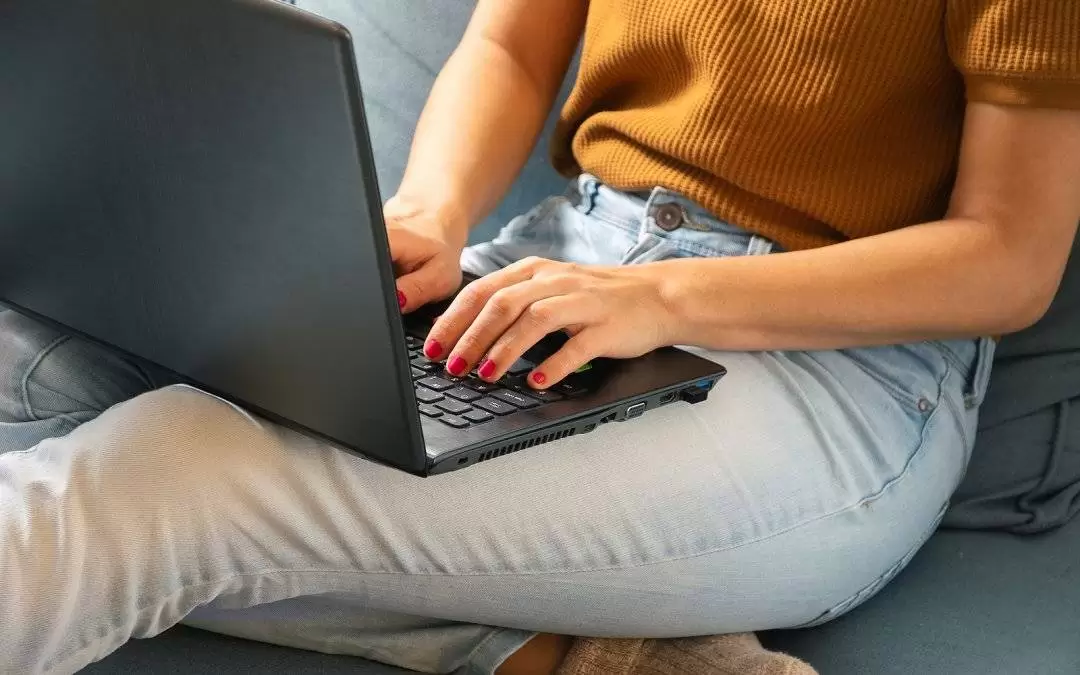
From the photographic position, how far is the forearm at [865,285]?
86 centimetres

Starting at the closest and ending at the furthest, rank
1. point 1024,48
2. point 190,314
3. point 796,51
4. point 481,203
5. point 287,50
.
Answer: point 287,50
point 190,314
point 1024,48
point 796,51
point 481,203

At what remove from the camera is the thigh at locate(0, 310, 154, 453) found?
2.82 ft

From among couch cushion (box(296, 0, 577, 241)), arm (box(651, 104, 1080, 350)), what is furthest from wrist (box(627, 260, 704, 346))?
couch cushion (box(296, 0, 577, 241))

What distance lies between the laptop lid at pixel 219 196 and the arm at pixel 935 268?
299mm

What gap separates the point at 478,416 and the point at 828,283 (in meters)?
0.30

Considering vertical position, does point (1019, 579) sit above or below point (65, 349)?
below

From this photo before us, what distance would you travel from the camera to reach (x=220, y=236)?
61cm

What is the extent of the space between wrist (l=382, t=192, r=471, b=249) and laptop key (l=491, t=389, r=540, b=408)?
220mm

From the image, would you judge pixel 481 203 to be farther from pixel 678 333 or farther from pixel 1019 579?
pixel 1019 579

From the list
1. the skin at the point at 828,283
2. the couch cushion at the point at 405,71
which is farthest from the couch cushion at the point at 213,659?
the couch cushion at the point at 405,71

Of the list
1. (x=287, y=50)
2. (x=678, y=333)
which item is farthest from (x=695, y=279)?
(x=287, y=50)

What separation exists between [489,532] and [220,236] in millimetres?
265

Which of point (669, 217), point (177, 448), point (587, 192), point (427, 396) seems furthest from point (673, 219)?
point (177, 448)

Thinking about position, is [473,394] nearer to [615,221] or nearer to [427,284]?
[427,284]
